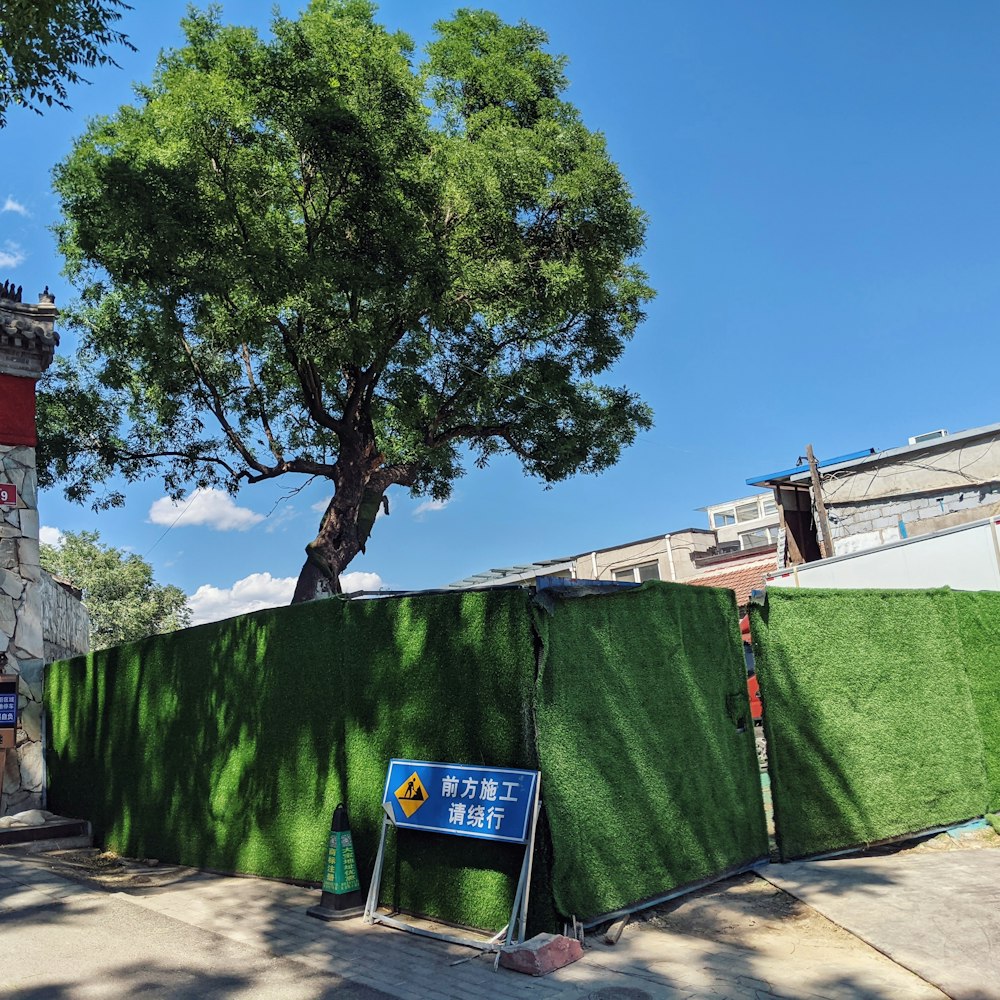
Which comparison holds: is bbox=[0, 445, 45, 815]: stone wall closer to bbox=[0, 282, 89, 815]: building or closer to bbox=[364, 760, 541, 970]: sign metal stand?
bbox=[0, 282, 89, 815]: building

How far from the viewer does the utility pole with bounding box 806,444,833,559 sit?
23844 mm

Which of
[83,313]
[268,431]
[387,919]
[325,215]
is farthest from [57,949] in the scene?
[83,313]

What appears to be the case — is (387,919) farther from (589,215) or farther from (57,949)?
(589,215)

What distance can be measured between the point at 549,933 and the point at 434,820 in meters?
1.16

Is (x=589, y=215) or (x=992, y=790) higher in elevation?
(x=589, y=215)

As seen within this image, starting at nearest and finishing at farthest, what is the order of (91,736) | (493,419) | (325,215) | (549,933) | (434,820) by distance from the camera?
(549,933) < (434,820) < (91,736) < (325,215) < (493,419)

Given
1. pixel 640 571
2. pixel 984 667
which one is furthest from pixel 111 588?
pixel 984 667

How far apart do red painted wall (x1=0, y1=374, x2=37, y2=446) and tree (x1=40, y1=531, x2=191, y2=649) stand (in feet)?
121

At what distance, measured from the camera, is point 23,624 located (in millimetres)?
13406

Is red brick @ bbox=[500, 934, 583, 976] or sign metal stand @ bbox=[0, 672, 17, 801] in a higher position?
sign metal stand @ bbox=[0, 672, 17, 801]

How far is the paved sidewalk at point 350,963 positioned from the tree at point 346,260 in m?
10.6

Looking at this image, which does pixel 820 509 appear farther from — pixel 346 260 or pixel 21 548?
pixel 21 548

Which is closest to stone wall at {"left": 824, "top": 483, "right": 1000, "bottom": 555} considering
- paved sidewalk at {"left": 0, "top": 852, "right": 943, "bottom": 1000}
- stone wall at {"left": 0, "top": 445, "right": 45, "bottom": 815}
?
paved sidewalk at {"left": 0, "top": 852, "right": 943, "bottom": 1000}

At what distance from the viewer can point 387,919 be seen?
6.57 m
